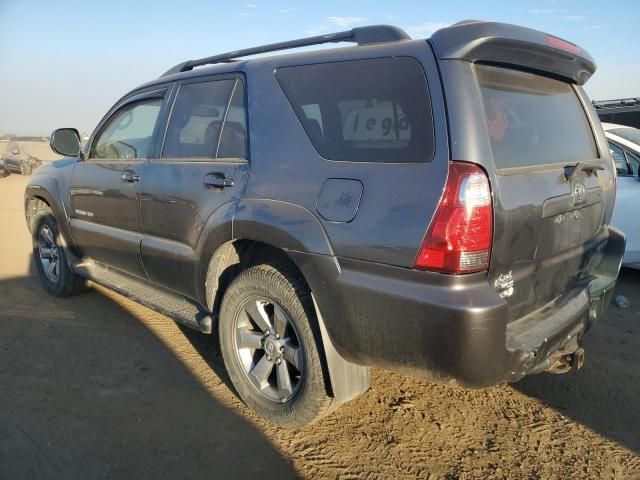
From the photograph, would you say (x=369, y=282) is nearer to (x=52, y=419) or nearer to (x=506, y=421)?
(x=506, y=421)

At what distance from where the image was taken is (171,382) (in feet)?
10.7

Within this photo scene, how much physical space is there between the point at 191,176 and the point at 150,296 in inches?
39.2

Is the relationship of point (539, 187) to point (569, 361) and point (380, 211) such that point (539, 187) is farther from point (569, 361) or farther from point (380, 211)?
point (569, 361)

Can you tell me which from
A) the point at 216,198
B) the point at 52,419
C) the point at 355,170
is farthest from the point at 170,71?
the point at 52,419

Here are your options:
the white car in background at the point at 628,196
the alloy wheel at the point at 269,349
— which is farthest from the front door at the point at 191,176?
the white car in background at the point at 628,196

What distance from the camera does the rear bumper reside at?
79.3 inches

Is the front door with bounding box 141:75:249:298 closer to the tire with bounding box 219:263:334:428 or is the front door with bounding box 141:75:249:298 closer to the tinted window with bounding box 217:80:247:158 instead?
the tinted window with bounding box 217:80:247:158

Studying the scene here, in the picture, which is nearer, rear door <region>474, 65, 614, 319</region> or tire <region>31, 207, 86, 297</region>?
rear door <region>474, 65, 614, 319</region>

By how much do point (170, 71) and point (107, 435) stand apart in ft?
8.41

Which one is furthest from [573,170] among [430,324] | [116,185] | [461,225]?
[116,185]

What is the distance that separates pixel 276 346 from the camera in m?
2.72

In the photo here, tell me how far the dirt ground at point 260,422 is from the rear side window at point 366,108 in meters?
1.50

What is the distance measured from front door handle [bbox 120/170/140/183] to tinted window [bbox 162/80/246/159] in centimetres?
27

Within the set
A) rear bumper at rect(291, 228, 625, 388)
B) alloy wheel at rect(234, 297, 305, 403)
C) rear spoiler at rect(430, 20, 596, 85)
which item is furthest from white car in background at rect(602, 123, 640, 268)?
alloy wheel at rect(234, 297, 305, 403)
